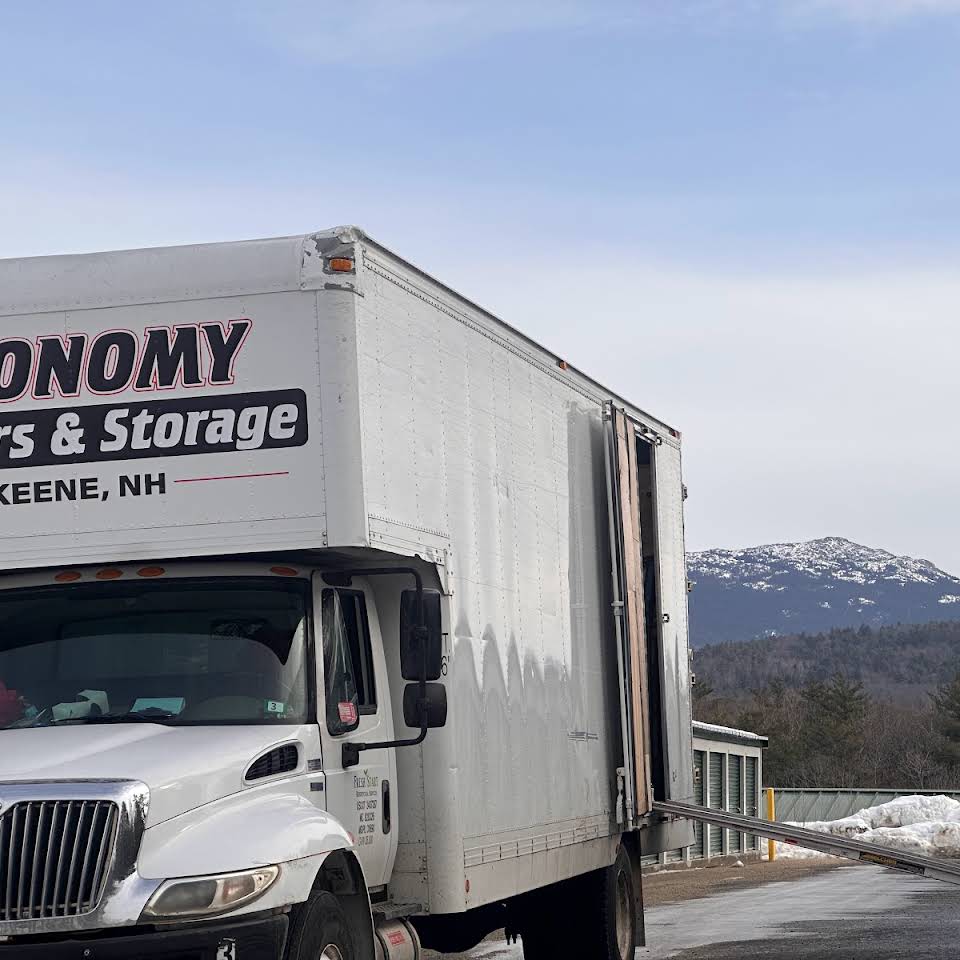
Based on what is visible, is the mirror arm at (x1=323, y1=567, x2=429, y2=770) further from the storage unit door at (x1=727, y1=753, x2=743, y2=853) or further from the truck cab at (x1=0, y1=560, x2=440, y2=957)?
the storage unit door at (x1=727, y1=753, x2=743, y2=853)

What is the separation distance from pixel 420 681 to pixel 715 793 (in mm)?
27669

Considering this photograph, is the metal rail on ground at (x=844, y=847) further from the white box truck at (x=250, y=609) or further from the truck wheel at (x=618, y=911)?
the white box truck at (x=250, y=609)

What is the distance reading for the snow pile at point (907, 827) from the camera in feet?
114

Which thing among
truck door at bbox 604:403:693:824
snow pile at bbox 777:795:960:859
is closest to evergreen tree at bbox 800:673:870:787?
snow pile at bbox 777:795:960:859

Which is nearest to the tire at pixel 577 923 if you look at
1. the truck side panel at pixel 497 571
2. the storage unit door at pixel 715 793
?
the truck side panel at pixel 497 571

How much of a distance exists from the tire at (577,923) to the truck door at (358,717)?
4171 millimetres

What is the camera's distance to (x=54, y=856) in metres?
7.23

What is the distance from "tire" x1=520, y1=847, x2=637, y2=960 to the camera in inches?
526

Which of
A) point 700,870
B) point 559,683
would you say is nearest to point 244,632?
point 559,683

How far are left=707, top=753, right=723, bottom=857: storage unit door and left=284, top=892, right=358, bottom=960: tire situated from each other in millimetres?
26893

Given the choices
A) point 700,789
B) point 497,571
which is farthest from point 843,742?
point 497,571

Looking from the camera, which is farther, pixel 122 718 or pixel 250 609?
pixel 250 609

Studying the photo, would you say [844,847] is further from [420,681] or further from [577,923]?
[420,681]

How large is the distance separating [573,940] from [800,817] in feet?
121
